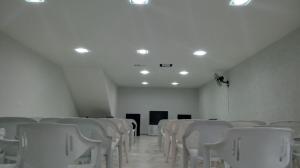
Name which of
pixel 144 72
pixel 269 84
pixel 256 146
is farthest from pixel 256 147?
pixel 144 72

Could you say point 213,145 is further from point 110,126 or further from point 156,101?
point 156,101

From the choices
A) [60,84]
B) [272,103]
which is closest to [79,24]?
[272,103]

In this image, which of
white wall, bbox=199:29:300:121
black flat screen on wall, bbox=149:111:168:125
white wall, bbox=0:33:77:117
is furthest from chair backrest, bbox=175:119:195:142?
black flat screen on wall, bbox=149:111:168:125

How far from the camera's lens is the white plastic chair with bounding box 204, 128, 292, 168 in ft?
5.74

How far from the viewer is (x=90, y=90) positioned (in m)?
10.1

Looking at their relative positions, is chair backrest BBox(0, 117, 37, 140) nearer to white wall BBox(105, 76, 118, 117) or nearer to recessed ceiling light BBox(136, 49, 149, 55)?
recessed ceiling light BBox(136, 49, 149, 55)

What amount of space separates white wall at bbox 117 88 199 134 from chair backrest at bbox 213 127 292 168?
1282cm

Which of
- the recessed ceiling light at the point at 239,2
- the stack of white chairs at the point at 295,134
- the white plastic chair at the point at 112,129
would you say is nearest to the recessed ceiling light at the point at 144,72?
the white plastic chair at the point at 112,129

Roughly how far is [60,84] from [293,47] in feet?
22.0

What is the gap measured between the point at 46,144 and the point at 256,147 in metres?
1.32

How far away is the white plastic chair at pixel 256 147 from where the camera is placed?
1751 mm

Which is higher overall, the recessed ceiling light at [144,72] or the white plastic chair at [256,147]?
the recessed ceiling light at [144,72]

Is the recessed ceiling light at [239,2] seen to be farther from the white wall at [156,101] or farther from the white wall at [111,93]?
the white wall at [156,101]

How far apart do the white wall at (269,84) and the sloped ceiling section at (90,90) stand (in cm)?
419
